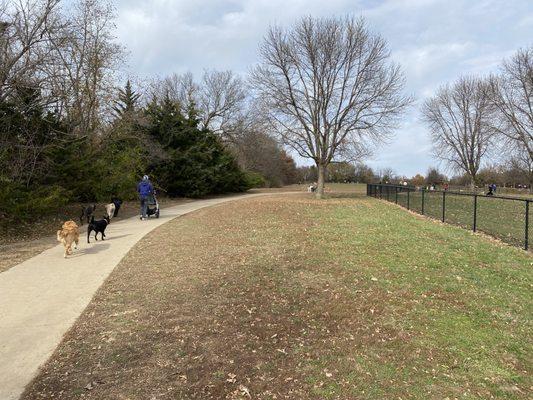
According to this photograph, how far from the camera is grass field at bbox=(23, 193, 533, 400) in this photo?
3.97m

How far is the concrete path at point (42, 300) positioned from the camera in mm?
4367

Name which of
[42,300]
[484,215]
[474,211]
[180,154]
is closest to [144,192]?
[42,300]

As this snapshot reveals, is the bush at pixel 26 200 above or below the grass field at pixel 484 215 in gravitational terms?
above

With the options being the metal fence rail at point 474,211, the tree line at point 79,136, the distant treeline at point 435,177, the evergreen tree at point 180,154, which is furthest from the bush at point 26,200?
the distant treeline at point 435,177

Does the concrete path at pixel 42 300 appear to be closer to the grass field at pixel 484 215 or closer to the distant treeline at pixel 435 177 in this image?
the grass field at pixel 484 215

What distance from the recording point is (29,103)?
13703mm

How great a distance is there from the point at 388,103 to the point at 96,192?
19.3m

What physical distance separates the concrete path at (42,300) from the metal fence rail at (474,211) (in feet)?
32.5

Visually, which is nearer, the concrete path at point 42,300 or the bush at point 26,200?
the concrete path at point 42,300

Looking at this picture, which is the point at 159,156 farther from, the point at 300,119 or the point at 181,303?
the point at 181,303

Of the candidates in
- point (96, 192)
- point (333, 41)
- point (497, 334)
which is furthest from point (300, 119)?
point (497, 334)

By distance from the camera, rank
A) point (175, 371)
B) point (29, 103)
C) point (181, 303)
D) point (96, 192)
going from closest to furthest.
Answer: point (175, 371)
point (181, 303)
point (29, 103)
point (96, 192)

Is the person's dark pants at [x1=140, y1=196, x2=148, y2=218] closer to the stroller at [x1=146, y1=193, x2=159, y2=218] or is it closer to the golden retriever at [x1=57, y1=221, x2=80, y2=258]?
the stroller at [x1=146, y1=193, x2=159, y2=218]

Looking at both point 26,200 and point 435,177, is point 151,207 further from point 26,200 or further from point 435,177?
point 435,177
